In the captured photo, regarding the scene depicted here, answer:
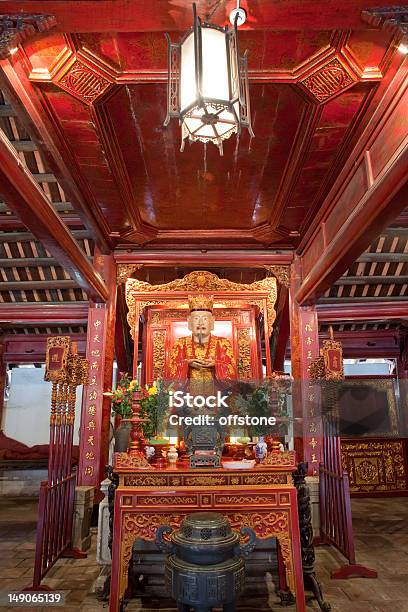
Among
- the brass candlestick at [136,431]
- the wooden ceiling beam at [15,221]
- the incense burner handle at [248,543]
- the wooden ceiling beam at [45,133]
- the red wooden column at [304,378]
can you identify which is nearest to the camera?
the wooden ceiling beam at [45,133]

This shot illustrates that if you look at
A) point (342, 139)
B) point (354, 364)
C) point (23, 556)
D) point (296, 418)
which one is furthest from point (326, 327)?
point (23, 556)

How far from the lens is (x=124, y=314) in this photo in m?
7.00

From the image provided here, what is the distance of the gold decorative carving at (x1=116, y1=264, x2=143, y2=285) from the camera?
A: 5.72 m

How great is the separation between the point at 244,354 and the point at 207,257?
60.6 inches

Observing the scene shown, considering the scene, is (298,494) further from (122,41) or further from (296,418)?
(122,41)

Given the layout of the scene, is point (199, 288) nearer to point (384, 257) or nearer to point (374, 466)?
point (384, 257)

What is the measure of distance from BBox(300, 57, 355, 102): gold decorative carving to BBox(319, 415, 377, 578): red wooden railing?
2.99 m

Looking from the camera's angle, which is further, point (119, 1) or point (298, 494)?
point (298, 494)

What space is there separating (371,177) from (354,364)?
334 inches

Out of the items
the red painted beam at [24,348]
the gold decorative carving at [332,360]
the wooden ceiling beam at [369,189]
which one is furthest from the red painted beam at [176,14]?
the red painted beam at [24,348]

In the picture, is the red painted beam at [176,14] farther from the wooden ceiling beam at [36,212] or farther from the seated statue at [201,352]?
the seated statue at [201,352]

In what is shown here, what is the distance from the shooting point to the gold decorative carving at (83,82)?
2693 millimetres

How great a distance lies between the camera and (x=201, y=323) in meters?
5.77

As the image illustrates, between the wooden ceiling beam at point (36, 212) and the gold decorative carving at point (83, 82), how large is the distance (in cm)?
63
